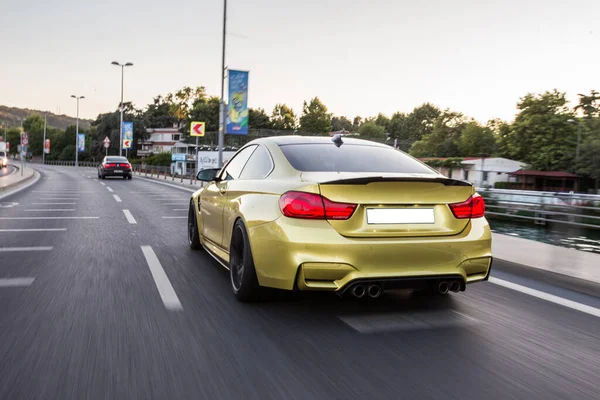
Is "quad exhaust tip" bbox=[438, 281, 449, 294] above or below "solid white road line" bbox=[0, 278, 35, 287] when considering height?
above

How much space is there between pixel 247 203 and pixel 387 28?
24.2m

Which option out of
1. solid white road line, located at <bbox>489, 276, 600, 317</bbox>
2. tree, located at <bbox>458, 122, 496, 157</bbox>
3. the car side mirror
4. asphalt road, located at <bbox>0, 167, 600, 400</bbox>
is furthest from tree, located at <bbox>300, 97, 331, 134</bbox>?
asphalt road, located at <bbox>0, 167, 600, 400</bbox>

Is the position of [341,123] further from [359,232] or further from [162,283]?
[359,232]

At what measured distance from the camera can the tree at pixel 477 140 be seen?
291ft

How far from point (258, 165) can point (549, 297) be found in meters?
2.95

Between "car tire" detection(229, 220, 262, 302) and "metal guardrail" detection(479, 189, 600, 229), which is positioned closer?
"car tire" detection(229, 220, 262, 302)

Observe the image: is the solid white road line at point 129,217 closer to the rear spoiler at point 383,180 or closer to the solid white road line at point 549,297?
the solid white road line at point 549,297

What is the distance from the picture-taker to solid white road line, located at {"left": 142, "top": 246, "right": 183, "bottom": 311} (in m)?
4.54

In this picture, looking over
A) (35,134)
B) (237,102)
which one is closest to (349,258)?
(237,102)

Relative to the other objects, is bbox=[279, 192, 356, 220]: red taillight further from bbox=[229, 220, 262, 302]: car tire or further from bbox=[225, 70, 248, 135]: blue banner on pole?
bbox=[225, 70, 248, 135]: blue banner on pole

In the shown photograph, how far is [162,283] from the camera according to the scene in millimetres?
5312

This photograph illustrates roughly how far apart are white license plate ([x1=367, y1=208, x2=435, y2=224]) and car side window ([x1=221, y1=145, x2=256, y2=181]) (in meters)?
1.97

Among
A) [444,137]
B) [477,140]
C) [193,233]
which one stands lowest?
[193,233]

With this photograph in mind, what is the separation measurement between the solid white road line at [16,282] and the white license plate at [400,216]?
343 cm
